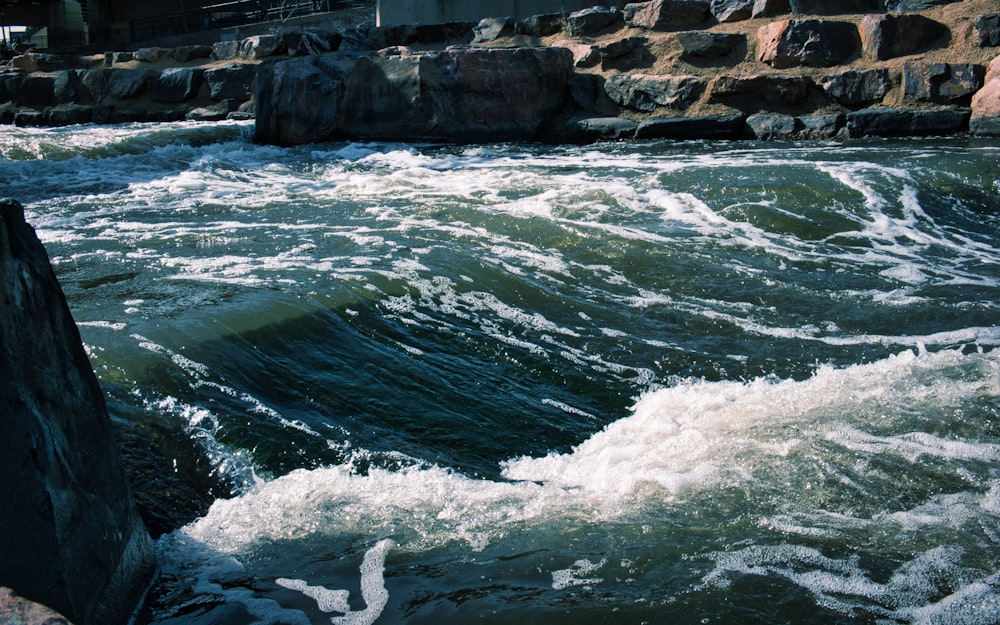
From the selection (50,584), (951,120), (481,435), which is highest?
(951,120)

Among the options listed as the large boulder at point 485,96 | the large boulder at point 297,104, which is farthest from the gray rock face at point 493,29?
the large boulder at point 297,104

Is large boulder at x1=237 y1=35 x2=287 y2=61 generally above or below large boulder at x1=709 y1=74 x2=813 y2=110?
above

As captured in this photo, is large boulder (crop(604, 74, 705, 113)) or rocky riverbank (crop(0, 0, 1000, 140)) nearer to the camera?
rocky riverbank (crop(0, 0, 1000, 140))

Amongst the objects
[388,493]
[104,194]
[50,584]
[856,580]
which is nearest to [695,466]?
[856,580]

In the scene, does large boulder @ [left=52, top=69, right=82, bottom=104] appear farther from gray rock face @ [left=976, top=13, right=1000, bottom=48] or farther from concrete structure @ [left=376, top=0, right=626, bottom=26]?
gray rock face @ [left=976, top=13, right=1000, bottom=48]

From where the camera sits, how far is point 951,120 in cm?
978

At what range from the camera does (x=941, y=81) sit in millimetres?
10008

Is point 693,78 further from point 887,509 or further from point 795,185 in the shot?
point 887,509

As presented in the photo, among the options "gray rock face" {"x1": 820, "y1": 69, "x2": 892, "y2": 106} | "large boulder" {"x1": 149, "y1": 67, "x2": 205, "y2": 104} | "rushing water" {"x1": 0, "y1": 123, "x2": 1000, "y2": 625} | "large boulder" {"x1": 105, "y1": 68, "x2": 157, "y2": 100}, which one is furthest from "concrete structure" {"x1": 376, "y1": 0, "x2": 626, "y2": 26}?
"rushing water" {"x1": 0, "y1": 123, "x2": 1000, "y2": 625}

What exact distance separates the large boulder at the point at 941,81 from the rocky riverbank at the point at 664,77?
1 centimetres

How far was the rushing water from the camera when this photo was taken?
7.88ft

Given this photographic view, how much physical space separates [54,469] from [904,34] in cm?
1102

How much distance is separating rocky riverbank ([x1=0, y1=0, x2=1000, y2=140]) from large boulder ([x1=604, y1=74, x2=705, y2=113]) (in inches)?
0.7

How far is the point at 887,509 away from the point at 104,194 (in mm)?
8455
